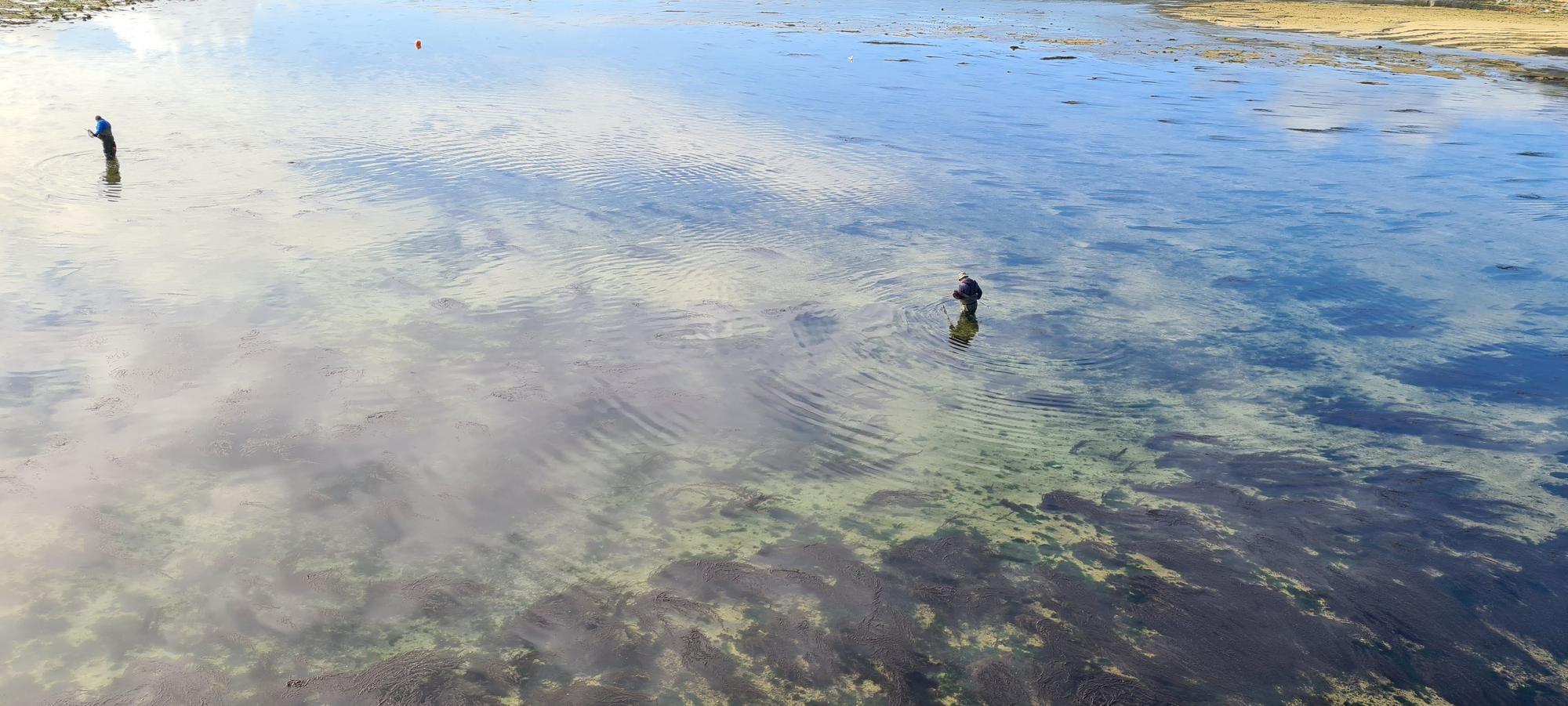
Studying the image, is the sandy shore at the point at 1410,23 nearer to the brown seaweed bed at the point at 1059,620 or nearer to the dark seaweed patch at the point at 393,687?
the brown seaweed bed at the point at 1059,620

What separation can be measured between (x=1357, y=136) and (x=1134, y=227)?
35.7 ft

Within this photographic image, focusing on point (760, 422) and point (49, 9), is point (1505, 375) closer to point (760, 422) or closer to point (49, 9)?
point (760, 422)

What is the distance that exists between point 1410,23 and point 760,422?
4756 centimetres

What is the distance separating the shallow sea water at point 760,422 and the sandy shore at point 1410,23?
2420cm

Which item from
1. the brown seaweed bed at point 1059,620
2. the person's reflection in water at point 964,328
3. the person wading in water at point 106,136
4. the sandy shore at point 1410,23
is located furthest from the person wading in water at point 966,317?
the sandy shore at point 1410,23

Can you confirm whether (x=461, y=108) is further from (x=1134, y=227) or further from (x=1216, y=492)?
(x=1216, y=492)

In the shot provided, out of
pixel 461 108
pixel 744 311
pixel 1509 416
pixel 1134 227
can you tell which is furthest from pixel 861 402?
pixel 461 108

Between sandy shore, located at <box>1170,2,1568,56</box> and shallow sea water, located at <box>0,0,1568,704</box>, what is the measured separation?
24.2 meters

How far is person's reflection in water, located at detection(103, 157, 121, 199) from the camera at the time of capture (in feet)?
50.9

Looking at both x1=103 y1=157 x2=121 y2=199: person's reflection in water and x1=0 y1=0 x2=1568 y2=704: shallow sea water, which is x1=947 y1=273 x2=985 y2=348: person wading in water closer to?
x1=0 y1=0 x2=1568 y2=704: shallow sea water

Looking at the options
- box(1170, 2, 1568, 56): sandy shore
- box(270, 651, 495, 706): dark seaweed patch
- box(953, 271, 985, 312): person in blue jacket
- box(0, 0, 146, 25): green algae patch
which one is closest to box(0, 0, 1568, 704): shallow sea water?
box(270, 651, 495, 706): dark seaweed patch

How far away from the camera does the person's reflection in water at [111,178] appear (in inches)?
611

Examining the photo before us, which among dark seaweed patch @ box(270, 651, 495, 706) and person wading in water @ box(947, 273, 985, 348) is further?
person wading in water @ box(947, 273, 985, 348)

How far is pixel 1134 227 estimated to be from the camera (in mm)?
16359
